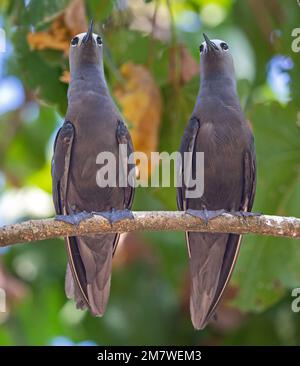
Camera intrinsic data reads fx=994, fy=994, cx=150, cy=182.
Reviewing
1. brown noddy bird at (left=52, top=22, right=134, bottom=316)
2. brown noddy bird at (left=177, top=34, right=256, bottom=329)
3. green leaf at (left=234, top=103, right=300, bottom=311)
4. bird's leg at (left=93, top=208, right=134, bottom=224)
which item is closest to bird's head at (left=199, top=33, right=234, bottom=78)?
brown noddy bird at (left=177, top=34, right=256, bottom=329)

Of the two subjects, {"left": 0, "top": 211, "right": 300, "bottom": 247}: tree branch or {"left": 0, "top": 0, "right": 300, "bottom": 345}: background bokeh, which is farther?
{"left": 0, "top": 0, "right": 300, "bottom": 345}: background bokeh

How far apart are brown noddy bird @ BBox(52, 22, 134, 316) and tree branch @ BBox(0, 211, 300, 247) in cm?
30

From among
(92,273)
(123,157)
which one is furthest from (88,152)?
(92,273)

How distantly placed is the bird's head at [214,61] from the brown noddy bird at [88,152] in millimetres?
640

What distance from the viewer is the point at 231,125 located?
610 centimetres

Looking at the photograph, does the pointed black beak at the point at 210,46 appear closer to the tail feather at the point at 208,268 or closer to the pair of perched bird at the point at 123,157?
the pair of perched bird at the point at 123,157

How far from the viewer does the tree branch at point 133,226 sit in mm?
5449

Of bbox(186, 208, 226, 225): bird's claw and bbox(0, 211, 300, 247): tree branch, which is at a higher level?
bbox(186, 208, 226, 225): bird's claw

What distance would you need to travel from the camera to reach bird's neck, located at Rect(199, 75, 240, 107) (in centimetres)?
601

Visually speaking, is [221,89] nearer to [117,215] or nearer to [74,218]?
[117,215]

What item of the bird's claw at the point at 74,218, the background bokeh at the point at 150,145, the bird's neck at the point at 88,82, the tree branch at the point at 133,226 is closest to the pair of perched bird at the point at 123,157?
the bird's neck at the point at 88,82

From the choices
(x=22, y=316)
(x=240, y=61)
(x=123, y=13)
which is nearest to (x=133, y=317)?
(x=22, y=316)

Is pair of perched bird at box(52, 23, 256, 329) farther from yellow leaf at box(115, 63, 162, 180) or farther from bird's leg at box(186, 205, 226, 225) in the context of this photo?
yellow leaf at box(115, 63, 162, 180)

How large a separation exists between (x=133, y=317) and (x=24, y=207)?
190 cm
